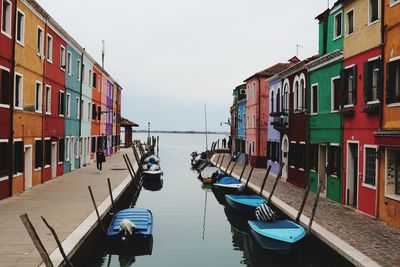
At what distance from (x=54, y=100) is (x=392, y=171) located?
1861cm

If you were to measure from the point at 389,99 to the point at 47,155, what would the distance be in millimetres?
17587


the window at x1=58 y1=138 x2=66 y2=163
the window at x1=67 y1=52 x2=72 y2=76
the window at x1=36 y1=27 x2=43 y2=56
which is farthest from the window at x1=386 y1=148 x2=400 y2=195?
the window at x1=67 y1=52 x2=72 y2=76

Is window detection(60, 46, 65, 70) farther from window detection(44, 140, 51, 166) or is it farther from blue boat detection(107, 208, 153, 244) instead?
blue boat detection(107, 208, 153, 244)

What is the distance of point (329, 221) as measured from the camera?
551 inches

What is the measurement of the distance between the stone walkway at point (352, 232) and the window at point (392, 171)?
1182mm

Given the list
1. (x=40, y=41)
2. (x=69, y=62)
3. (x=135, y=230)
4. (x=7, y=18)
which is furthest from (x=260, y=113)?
(x=135, y=230)

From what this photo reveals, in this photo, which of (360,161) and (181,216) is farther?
(181,216)

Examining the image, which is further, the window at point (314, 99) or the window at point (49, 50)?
the window at point (49, 50)

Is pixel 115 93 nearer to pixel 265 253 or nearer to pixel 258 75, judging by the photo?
pixel 258 75

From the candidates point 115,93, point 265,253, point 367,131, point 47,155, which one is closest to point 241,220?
point 265,253

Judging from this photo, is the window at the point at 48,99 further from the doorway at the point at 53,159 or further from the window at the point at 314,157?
the window at the point at 314,157

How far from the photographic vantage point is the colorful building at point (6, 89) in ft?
53.8

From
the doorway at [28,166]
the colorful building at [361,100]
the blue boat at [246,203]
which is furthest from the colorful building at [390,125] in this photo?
the doorway at [28,166]

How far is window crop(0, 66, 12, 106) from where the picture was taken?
16.5 metres
